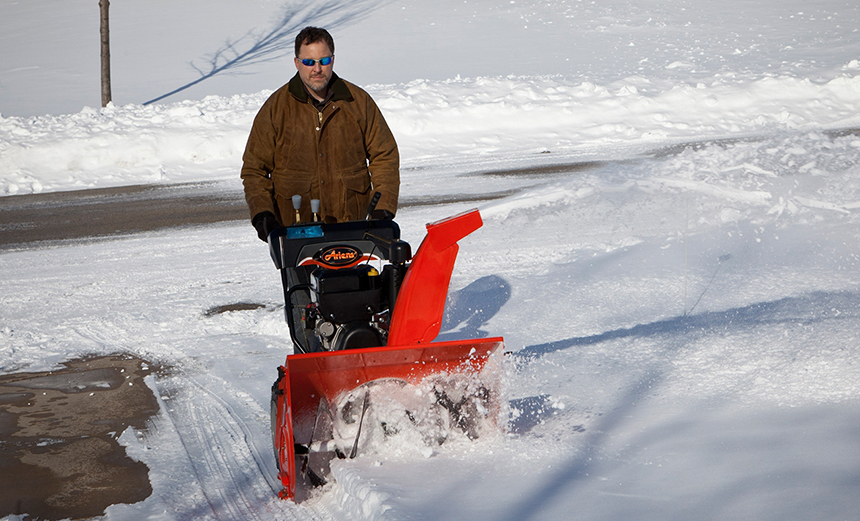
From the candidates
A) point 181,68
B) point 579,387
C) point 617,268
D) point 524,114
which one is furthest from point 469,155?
point 181,68

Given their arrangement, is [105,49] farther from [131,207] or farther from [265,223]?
[265,223]

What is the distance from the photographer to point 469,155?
1418 centimetres

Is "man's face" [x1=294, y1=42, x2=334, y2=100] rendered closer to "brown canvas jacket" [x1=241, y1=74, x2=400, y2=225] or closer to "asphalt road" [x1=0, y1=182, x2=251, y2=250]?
"brown canvas jacket" [x1=241, y1=74, x2=400, y2=225]

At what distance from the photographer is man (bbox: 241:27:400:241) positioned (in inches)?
144

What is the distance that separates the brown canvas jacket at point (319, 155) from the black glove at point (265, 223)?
0.11m

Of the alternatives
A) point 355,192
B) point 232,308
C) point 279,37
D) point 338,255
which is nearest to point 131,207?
point 232,308

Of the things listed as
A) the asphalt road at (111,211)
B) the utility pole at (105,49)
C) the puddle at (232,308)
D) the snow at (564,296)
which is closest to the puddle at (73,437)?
the snow at (564,296)

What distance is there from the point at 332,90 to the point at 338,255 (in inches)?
35.4

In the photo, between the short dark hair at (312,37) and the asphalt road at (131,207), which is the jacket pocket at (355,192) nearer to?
the short dark hair at (312,37)

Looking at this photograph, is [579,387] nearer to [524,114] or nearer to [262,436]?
[262,436]

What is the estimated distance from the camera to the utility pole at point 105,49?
18.4 meters

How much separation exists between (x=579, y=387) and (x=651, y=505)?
1.37m

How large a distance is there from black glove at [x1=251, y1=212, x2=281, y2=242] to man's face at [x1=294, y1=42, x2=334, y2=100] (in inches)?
25.5

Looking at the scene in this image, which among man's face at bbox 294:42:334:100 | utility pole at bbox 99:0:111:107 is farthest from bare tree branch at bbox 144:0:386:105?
man's face at bbox 294:42:334:100
